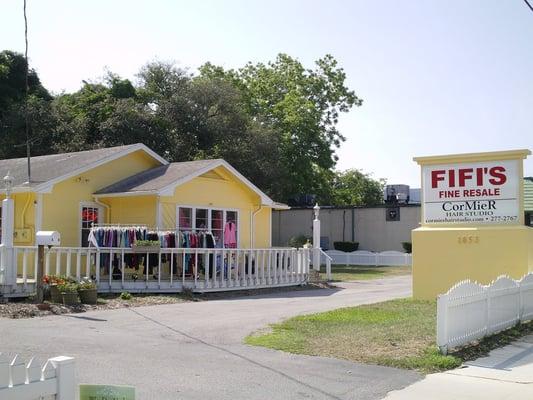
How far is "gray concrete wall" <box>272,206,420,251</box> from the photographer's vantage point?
1540 inches

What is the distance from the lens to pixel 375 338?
10.2 metres

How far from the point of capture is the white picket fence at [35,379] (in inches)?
149

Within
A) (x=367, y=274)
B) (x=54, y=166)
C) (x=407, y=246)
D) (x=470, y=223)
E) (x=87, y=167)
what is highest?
(x=54, y=166)

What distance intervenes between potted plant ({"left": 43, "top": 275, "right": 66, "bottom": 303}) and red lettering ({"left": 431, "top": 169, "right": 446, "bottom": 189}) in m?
9.66

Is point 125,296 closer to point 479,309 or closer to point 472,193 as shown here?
point 479,309

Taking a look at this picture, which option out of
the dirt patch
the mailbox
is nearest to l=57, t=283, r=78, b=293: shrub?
the dirt patch

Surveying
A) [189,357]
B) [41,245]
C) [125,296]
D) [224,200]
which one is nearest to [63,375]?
[189,357]

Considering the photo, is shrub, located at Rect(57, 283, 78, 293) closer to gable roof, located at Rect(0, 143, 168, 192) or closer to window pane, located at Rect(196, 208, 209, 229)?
gable roof, located at Rect(0, 143, 168, 192)

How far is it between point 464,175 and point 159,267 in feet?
27.9

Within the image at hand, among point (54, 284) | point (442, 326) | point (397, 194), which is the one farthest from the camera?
point (397, 194)

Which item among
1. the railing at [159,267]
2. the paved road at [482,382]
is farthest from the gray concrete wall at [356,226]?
the paved road at [482,382]

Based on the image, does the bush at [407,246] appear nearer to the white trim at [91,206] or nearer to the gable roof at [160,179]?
the gable roof at [160,179]

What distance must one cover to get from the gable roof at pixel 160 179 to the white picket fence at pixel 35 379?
15286 mm

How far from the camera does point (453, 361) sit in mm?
8789
